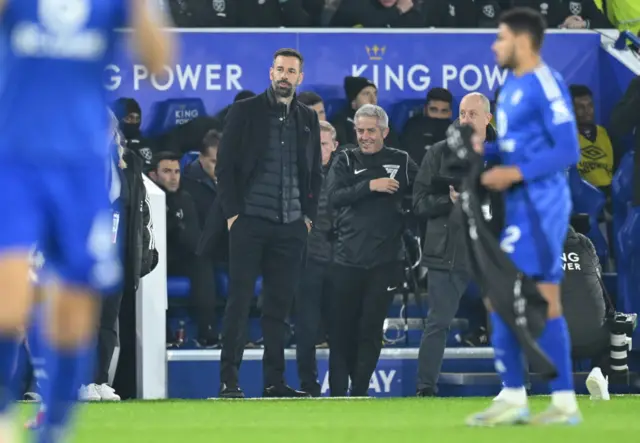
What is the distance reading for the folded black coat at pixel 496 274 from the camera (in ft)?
25.4

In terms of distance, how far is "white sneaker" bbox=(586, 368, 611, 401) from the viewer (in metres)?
11.2

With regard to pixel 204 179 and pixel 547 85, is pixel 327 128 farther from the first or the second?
pixel 547 85

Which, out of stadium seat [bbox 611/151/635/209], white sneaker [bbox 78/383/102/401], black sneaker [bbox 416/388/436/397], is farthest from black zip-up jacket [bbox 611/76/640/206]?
white sneaker [bbox 78/383/102/401]

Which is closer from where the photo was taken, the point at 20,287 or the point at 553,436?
the point at 20,287

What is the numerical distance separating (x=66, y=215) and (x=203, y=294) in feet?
25.5

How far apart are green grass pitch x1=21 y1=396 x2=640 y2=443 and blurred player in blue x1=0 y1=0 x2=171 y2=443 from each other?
2.00 metres

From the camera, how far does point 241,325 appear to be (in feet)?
37.7

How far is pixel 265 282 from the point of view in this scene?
11602 millimetres

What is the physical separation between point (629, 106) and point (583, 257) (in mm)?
2108

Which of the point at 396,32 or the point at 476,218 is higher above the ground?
the point at 396,32

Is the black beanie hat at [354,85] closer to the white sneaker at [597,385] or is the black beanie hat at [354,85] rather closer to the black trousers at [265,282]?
the black trousers at [265,282]

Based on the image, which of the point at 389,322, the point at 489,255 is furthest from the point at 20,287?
the point at 389,322

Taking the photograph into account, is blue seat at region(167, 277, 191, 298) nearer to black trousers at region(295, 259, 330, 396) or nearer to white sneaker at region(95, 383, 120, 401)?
black trousers at region(295, 259, 330, 396)

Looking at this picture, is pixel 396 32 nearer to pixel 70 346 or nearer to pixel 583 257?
pixel 583 257
